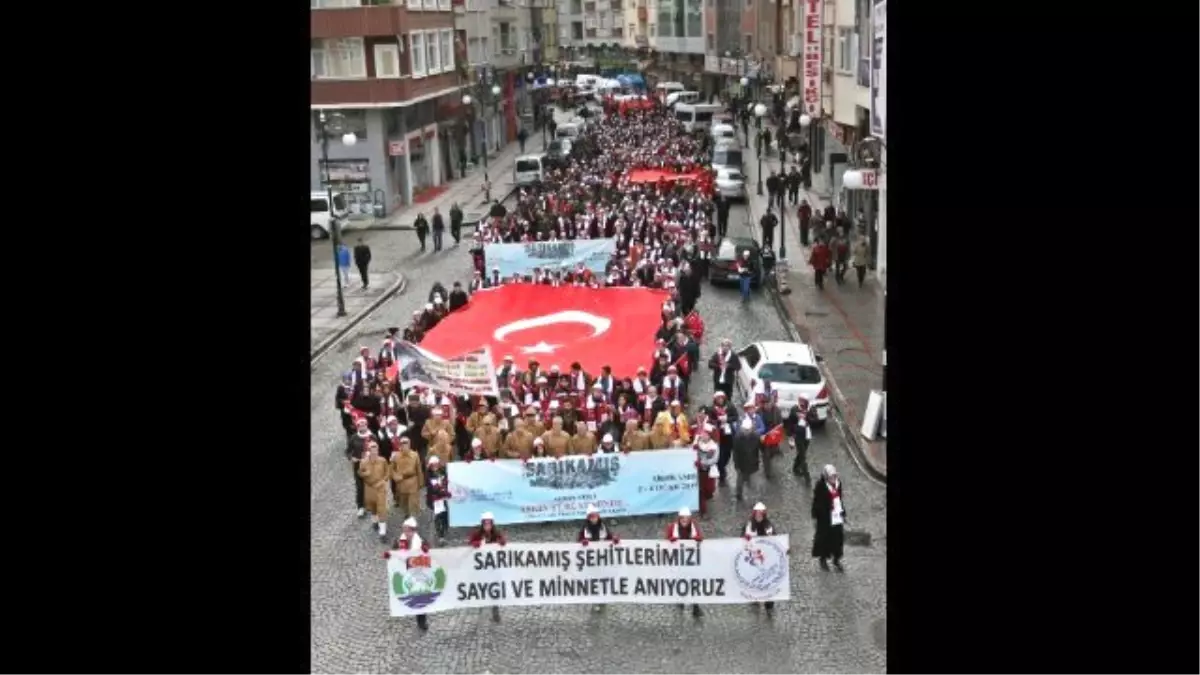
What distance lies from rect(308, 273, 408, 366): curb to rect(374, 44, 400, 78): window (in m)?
13.5

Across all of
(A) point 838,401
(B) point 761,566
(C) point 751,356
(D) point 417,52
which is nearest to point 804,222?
(A) point 838,401

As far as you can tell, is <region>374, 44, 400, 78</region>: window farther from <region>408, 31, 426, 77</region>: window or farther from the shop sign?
the shop sign

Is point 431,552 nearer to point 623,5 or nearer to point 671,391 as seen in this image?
point 671,391

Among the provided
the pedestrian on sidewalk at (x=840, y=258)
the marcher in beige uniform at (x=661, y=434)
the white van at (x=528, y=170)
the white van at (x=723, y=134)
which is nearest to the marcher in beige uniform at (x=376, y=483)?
the marcher in beige uniform at (x=661, y=434)

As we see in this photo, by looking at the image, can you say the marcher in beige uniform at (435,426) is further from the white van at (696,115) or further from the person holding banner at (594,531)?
the white van at (696,115)

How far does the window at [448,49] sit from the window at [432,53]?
85 centimetres

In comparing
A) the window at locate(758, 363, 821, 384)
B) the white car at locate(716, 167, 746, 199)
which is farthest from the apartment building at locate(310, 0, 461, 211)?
the window at locate(758, 363, 821, 384)

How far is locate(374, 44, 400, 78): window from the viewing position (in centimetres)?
4484

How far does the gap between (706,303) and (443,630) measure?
16.5m

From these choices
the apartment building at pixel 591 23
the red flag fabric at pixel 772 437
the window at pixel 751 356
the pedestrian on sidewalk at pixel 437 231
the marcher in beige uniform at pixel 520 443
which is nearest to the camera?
the marcher in beige uniform at pixel 520 443

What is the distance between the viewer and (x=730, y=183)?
145 ft

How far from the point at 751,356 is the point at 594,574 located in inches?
332

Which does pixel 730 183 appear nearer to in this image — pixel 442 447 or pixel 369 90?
pixel 369 90

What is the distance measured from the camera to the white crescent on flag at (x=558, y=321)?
23.7 metres
